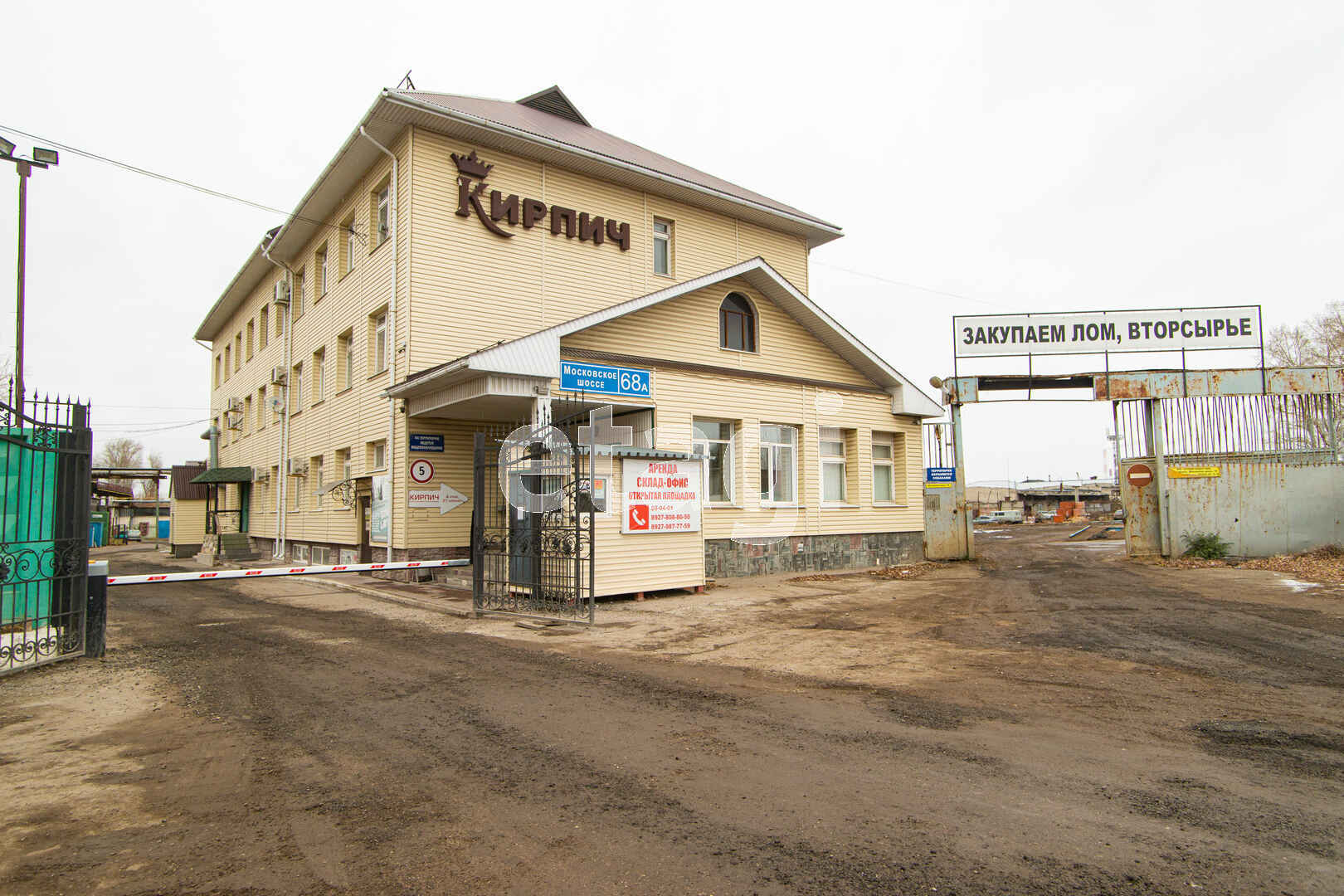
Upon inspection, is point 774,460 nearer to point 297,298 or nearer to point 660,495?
point 660,495

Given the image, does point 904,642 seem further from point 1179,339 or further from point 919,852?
point 1179,339

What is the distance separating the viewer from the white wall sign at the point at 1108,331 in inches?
763

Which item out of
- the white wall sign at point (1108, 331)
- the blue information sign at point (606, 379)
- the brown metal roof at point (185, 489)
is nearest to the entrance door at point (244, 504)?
the brown metal roof at point (185, 489)

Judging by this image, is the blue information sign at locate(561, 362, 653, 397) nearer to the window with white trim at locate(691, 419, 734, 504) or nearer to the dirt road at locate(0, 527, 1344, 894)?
the window with white trim at locate(691, 419, 734, 504)

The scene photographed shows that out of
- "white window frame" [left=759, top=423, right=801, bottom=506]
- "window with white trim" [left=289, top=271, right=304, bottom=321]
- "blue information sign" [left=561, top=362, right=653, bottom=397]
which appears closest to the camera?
"blue information sign" [left=561, top=362, right=653, bottom=397]

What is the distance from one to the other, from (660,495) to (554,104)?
561 inches

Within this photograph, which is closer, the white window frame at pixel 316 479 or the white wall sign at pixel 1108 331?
the white wall sign at pixel 1108 331

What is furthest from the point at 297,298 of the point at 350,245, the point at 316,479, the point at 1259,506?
the point at 1259,506

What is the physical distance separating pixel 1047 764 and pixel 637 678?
358 cm

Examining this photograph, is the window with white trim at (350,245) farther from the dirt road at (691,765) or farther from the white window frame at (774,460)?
the dirt road at (691,765)

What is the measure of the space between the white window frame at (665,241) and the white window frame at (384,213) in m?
6.72

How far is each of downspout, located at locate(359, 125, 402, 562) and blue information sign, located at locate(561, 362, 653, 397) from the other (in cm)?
477

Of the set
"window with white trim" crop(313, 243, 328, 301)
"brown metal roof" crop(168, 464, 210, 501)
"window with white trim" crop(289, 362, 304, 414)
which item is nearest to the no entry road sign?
"window with white trim" crop(313, 243, 328, 301)

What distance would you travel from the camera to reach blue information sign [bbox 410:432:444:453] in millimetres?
15797
